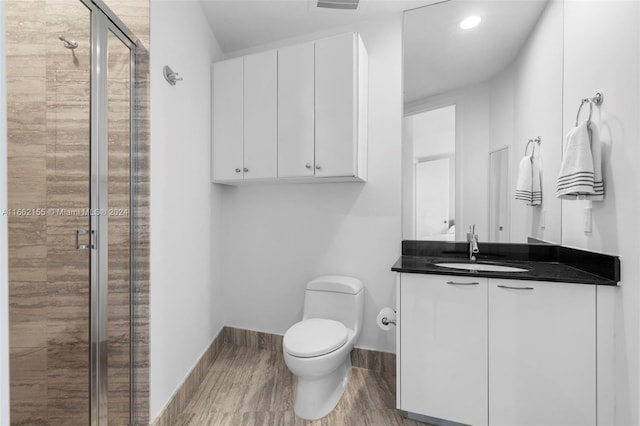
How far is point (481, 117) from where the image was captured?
1996 mm

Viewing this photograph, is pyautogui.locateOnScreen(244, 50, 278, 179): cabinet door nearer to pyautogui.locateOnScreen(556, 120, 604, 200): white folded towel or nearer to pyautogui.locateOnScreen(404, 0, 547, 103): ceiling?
pyautogui.locateOnScreen(404, 0, 547, 103): ceiling

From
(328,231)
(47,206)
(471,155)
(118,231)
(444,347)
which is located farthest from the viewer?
(328,231)

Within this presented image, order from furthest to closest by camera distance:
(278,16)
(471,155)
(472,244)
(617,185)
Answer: (278,16), (471,155), (472,244), (617,185)

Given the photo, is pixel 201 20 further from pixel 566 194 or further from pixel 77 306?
pixel 566 194

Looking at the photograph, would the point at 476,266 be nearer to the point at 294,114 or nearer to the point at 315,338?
the point at 315,338

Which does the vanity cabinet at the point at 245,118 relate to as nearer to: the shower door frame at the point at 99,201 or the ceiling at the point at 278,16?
the ceiling at the point at 278,16

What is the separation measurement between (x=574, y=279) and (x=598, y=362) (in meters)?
0.37

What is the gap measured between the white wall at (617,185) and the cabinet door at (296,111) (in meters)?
1.47

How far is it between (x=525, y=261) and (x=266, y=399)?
181 centimetres

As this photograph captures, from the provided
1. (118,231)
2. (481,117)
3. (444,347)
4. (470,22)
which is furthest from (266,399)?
(470,22)

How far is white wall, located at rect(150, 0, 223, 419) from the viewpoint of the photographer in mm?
1542

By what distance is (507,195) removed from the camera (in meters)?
1.94

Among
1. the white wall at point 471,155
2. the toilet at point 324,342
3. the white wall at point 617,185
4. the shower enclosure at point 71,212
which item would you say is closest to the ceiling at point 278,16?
the white wall at point 471,155

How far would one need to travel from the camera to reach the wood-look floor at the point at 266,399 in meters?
1.67
